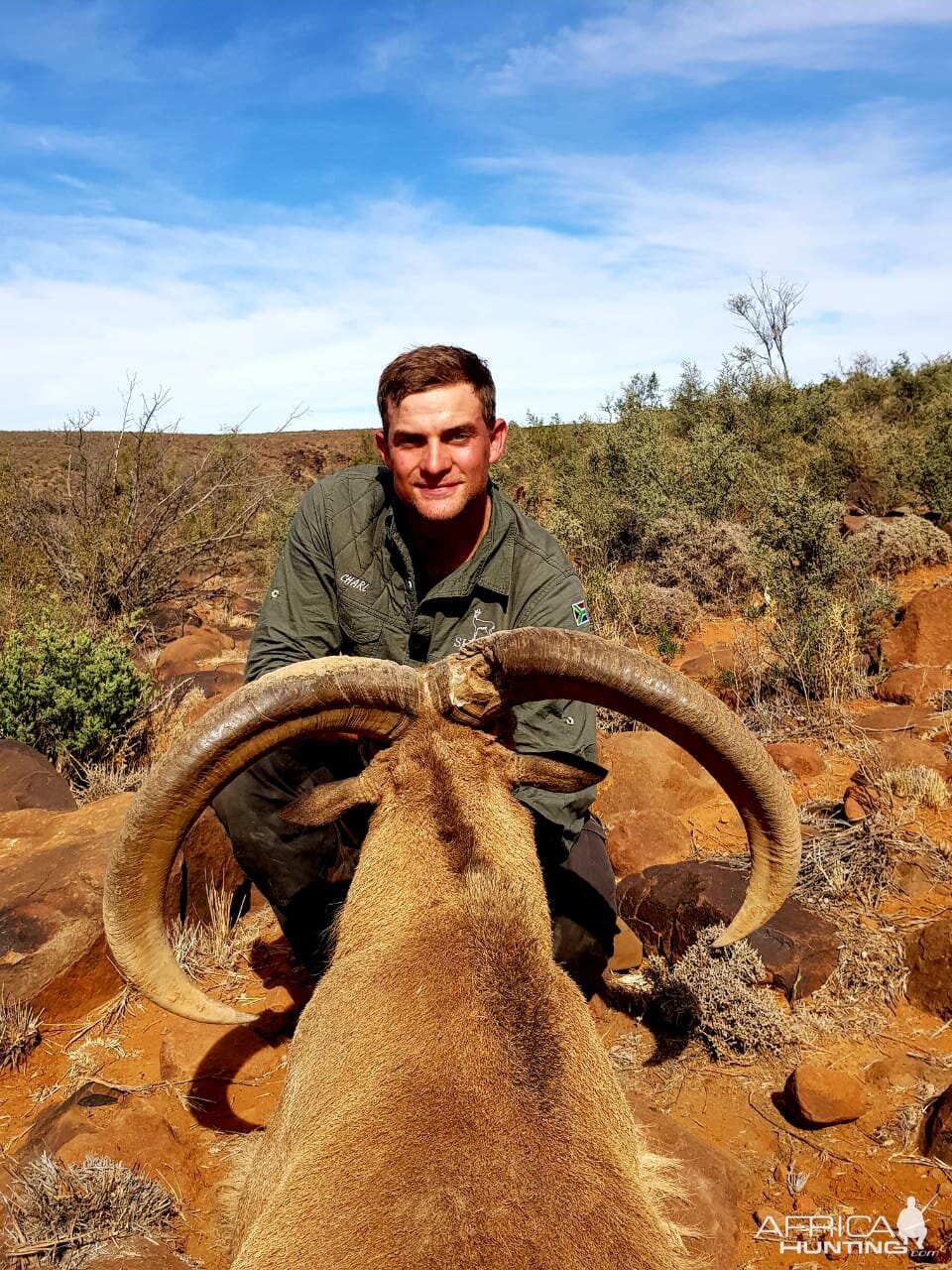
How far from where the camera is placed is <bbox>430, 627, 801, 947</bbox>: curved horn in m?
2.67

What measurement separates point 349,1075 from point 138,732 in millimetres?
6225

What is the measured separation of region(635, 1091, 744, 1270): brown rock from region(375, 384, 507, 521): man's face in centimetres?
265

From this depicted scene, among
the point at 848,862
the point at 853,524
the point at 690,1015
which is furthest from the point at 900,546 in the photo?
the point at 690,1015

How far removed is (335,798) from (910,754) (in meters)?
4.99

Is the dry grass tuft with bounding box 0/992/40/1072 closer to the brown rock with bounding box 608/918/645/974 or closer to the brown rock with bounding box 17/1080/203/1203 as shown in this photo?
the brown rock with bounding box 17/1080/203/1203

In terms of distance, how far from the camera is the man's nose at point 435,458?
13.7ft

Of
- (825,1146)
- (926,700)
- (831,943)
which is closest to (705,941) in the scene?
(831,943)

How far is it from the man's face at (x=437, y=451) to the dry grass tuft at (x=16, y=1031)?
3.10m

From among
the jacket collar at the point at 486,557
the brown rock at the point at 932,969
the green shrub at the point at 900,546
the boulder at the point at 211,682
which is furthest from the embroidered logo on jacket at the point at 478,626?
the green shrub at the point at 900,546

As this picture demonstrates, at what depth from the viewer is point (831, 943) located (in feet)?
15.4

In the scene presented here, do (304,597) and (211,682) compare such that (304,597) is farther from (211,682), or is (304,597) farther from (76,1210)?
(211,682)

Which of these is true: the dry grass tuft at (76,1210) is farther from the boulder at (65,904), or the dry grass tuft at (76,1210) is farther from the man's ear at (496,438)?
the man's ear at (496,438)

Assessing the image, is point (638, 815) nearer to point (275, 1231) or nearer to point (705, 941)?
point (705, 941)

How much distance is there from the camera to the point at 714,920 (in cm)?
482
